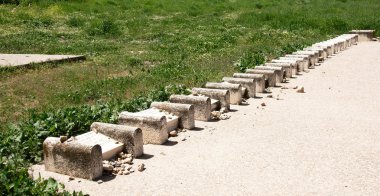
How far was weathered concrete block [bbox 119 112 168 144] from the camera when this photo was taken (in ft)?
21.3

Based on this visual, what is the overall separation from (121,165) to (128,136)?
15.7 inches

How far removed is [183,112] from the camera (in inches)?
282

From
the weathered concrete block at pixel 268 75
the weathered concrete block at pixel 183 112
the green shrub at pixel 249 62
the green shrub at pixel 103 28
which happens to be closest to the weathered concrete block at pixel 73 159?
the weathered concrete block at pixel 183 112

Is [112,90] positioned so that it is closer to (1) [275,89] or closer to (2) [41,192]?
(1) [275,89]

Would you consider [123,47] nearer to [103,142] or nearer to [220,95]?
[220,95]

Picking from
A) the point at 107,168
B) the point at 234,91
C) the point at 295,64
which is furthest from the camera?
the point at 295,64

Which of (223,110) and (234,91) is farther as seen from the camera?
(234,91)

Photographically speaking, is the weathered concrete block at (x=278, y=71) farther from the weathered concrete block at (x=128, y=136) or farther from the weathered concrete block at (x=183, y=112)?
the weathered concrete block at (x=128, y=136)

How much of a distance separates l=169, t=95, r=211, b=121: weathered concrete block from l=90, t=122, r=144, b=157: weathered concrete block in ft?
5.98

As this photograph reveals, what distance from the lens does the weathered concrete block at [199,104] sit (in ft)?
25.2

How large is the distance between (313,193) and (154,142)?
2265 millimetres

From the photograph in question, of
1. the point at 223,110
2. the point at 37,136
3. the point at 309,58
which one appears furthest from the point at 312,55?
the point at 37,136

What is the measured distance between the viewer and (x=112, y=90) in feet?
32.4

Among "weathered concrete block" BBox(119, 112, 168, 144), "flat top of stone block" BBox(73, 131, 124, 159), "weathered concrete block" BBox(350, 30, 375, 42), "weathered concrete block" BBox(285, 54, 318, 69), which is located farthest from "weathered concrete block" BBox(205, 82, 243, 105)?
"weathered concrete block" BBox(350, 30, 375, 42)
